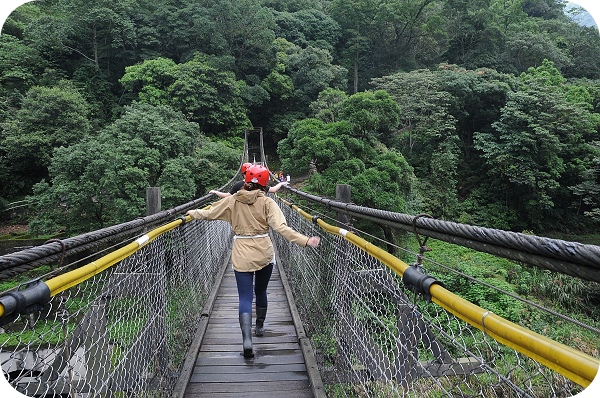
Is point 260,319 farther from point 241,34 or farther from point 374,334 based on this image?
point 241,34

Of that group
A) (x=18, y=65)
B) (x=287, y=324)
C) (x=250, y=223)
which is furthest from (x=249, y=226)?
(x=18, y=65)

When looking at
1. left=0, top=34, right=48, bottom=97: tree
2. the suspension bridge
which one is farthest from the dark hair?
left=0, top=34, right=48, bottom=97: tree

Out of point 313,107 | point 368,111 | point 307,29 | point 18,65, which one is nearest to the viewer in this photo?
point 368,111

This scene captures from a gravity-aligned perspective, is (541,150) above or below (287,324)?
above

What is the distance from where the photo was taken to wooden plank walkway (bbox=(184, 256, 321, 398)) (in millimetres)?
1657

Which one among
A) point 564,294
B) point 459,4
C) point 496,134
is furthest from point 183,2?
point 564,294

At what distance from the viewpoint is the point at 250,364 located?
73.4 inches

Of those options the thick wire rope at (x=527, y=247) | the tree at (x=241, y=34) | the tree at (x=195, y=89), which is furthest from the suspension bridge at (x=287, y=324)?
the tree at (x=241, y=34)

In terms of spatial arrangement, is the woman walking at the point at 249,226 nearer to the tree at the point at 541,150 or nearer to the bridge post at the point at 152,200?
the bridge post at the point at 152,200

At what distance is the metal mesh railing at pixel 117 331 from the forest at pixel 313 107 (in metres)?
6.78

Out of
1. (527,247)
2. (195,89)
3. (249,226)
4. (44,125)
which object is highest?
(195,89)

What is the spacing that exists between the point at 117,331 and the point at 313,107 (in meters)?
15.3

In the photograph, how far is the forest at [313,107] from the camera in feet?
29.8

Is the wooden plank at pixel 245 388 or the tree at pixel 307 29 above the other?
the tree at pixel 307 29
